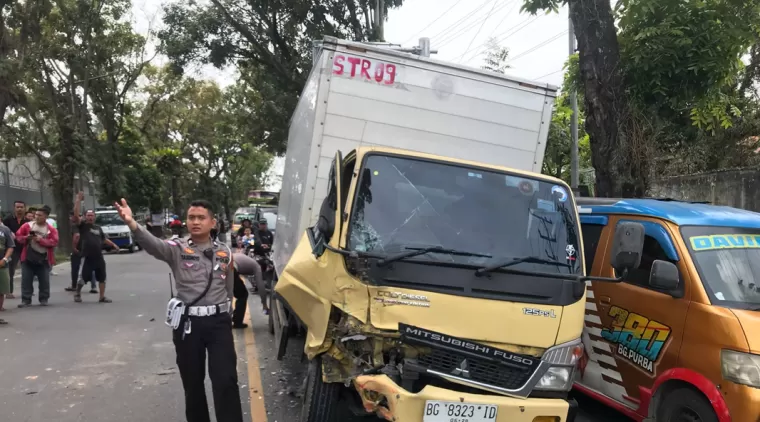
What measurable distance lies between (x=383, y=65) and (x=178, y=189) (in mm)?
51966

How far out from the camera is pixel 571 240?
13.6ft

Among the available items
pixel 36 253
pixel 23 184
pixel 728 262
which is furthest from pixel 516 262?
pixel 23 184

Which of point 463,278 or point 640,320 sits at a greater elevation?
point 463,278

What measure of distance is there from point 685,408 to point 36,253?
969 cm

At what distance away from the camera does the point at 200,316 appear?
3971 mm

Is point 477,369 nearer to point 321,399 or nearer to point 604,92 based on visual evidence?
point 321,399

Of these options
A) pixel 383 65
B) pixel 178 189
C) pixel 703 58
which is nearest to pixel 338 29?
pixel 703 58

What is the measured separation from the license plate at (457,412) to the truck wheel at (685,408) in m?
1.49

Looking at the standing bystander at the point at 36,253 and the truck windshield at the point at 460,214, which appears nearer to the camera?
the truck windshield at the point at 460,214

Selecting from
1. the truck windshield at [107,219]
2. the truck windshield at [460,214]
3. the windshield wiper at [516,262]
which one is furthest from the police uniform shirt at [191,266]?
the truck windshield at [107,219]

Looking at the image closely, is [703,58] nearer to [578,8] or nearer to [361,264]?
[578,8]

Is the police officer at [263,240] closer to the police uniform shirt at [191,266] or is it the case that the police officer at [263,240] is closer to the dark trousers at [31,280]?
the dark trousers at [31,280]

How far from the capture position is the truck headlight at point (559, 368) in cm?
360

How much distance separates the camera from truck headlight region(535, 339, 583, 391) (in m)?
3.60
